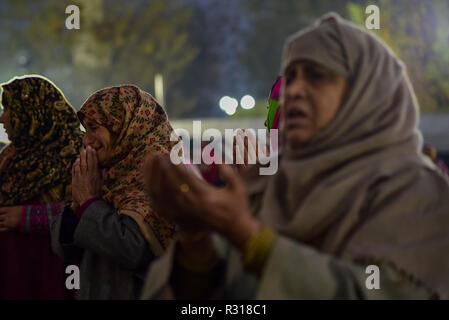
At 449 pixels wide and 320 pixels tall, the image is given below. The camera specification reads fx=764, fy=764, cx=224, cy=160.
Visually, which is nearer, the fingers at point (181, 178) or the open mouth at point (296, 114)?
the fingers at point (181, 178)

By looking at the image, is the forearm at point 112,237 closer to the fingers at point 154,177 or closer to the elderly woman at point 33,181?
the elderly woman at point 33,181

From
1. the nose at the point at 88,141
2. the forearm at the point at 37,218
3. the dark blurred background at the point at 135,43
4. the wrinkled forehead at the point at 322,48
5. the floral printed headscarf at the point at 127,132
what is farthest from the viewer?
the dark blurred background at the point at 135,43

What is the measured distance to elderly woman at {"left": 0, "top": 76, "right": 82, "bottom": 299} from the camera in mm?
3439

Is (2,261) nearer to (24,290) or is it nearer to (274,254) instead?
(24,290)

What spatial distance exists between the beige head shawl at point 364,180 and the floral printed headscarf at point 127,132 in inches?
48.8

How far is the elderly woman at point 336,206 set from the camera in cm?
160

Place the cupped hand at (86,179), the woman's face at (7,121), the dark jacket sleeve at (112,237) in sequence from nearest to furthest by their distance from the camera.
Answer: the dark jacket sleeve at (112,237), the cupped hand at (86,179), the woman's face at (7,121)

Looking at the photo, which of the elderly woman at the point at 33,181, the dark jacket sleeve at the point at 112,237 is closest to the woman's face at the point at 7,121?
the elderly woman at the point at 33,181

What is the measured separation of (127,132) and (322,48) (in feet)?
4.81

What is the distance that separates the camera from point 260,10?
33969 mm

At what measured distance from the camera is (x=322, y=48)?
1.76m

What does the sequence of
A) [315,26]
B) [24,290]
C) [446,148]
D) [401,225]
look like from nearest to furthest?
[401,225] < [315,26] < [24,290] < [446,148]

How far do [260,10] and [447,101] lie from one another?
1715 centimetres

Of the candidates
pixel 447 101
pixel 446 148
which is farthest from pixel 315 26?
pixel 447 101
